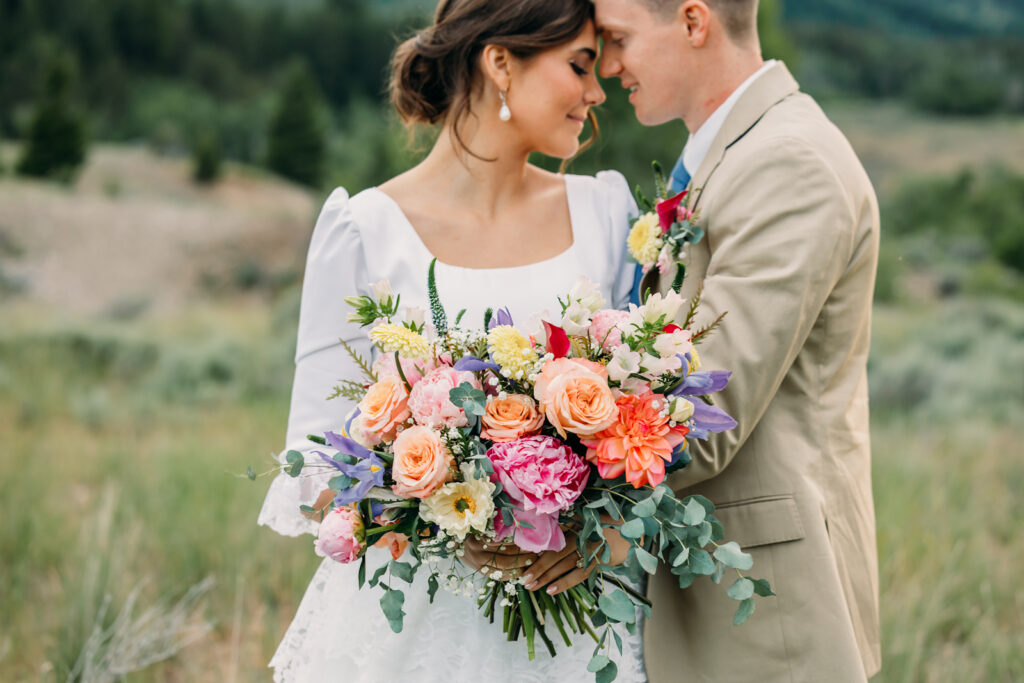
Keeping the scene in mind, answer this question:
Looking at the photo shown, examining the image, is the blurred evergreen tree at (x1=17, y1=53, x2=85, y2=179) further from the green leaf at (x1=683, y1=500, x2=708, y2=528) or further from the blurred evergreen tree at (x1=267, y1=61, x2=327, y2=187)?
the green leaf at (x1=683, y1=500, x2=708, y2=528)

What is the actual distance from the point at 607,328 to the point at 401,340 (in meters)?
0.42

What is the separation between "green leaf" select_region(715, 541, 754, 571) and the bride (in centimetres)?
59

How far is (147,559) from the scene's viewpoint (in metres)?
4.90

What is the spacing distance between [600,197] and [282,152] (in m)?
17.4

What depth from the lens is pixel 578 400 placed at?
1646 mm

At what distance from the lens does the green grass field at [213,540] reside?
12.6 ft

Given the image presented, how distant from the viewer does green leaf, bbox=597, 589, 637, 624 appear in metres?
1.74

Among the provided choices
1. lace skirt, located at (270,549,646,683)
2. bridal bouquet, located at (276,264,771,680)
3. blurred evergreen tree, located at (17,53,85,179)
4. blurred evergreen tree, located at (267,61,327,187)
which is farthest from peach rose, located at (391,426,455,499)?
blurred evergreen tree, located at (267,61,327,187)

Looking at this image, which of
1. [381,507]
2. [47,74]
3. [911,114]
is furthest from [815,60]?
[381,507]

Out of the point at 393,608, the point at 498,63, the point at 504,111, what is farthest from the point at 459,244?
the point at 393,608

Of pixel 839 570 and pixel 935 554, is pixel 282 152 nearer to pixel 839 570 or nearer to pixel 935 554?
pixel 935 554

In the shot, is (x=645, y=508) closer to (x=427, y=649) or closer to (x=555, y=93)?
(x=427, y=649)

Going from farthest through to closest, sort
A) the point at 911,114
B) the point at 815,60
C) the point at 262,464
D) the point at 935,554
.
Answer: the point at 815,60
the point at 911,114
the point at 262,464
the point at 935,554

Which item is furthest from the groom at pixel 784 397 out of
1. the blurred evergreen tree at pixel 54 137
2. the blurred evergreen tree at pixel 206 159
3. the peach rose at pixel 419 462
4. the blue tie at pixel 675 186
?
the blurred evergreen tree at pixel 206 159
